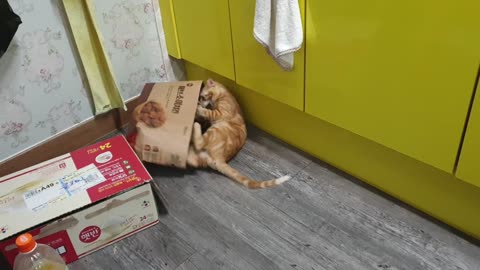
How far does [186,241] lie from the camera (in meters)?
1.41

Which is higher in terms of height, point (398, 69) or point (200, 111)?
point (398, 69)

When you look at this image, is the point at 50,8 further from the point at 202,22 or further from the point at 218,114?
the point at 218,114

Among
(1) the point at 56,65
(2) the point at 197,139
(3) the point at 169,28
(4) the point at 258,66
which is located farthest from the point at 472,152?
(1) the point at 56,65

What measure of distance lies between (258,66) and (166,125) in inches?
15.5

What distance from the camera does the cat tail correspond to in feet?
5.19

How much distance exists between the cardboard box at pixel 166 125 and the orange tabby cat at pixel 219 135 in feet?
0.16

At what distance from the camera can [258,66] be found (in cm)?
159

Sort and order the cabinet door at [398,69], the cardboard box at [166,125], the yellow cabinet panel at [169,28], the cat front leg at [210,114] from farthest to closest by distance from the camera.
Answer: the yellow cabinet panel at [169,28] < the cat front leg at [210,114] < the cardboard box at [166,125] < the cabinet door at [398,69]

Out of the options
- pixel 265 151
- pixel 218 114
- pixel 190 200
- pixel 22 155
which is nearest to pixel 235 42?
pixel 218 114

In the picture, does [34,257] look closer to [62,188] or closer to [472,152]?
[62,188]

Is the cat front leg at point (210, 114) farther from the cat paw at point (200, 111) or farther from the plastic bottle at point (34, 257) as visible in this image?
the plastic bottle at point (34, 257)

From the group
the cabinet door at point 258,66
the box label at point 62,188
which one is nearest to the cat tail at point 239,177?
the cabinet door at point 258,66

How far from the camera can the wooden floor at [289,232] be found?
52.1 inches

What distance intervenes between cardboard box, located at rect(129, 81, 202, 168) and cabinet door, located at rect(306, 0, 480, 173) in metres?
0.48
